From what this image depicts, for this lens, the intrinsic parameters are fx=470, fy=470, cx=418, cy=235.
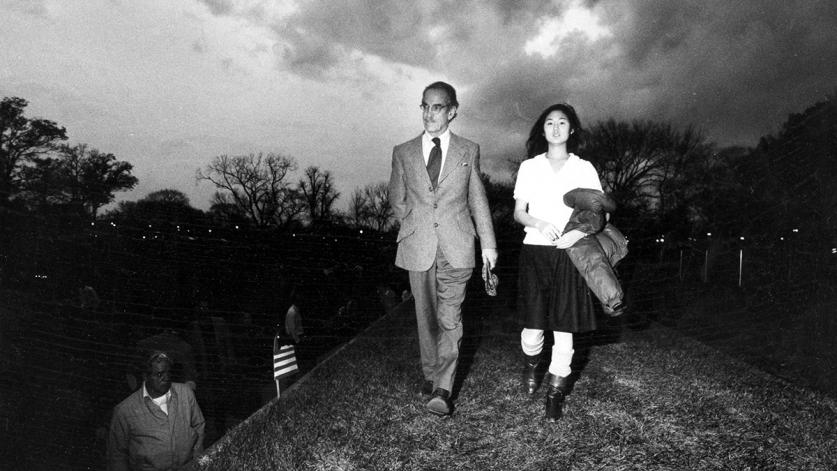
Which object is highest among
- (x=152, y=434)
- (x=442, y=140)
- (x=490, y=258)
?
(x=442, y=140)

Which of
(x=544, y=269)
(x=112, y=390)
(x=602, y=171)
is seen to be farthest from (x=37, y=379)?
(x=602, y=171)

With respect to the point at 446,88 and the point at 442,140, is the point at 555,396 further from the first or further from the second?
the point at 446,88

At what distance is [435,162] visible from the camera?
9.69 ft

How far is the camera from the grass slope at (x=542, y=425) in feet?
7.86

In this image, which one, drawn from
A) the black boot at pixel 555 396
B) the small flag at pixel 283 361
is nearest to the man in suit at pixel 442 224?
the black boot at pixel 555 396

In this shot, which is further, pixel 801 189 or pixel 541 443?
pixel 801 189

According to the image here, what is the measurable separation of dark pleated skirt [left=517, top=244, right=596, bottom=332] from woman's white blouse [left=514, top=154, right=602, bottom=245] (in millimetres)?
115

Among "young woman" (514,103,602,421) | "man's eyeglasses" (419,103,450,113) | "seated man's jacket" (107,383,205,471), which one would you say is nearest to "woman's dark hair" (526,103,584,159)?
"young woman" (514,103,602,421)

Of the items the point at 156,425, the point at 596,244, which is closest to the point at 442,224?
the point at 596,244

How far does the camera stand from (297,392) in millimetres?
3432

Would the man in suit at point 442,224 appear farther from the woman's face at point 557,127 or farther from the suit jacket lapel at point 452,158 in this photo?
the woman's face at point 557,127

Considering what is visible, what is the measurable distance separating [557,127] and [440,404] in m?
1.84

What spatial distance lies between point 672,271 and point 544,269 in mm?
4243

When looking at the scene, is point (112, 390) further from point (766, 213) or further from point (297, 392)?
point (766, 213)
